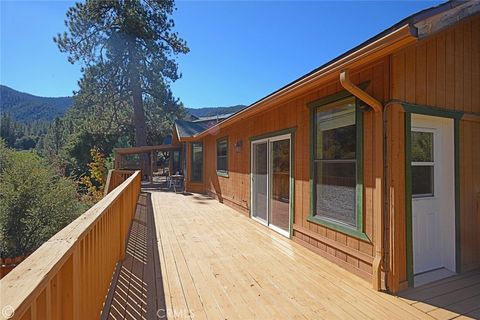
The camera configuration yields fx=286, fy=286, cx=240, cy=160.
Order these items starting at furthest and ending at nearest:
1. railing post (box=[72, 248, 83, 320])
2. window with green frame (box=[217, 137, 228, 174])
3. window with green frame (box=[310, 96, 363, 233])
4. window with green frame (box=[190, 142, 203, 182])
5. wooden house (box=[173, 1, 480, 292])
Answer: window with green frame (box=[190, 142, 203, 182])
window with green frame (box=[217, 137, 228, 174])
window with green frame (box=[310, 96, 363, 233])
wooden house (box=[173, 1, 480, 292])
railing post (box=[72, 248, 83, 320])

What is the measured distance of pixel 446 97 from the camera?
→ 3391 mm

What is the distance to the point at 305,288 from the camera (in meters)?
3.03

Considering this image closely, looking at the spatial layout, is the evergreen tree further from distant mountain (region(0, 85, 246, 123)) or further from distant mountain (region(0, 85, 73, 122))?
distant mountain (region(0, 85, 73, 122))

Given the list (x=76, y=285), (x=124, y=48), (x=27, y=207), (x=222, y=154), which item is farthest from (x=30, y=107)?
(x=76, y=285)

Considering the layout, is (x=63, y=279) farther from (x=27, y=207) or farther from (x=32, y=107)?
(x=32, y=107)

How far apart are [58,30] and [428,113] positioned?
68.3 ft

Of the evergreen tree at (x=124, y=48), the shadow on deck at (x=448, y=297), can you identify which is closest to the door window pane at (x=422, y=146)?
the shadow on deck at (x=448, y=297)

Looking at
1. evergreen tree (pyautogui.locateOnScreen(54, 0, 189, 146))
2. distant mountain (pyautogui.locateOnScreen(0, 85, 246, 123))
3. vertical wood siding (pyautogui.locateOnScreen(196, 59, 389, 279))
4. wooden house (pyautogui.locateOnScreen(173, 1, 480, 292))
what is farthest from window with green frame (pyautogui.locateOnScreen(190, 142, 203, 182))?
distant mountain (pyautogui.locateOnScreen(0, 85, 246, 123))

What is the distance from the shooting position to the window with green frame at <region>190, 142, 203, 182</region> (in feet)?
39.3

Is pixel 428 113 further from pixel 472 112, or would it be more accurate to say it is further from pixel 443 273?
pixel 443 273

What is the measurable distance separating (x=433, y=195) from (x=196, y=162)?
382 inches

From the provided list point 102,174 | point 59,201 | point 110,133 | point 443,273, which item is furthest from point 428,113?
point 110,133

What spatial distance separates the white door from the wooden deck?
12.5 inches

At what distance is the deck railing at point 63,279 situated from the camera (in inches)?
35.3
